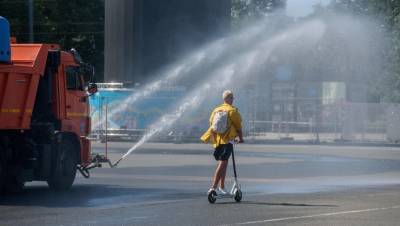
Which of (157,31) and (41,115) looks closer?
(41,115)

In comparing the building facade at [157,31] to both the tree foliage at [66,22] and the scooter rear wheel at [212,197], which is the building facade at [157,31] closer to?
the tree foliage at [66,22]

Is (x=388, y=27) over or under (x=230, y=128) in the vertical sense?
over

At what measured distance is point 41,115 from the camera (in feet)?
61.6

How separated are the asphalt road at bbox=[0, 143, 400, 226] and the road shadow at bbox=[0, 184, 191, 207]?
1 cm

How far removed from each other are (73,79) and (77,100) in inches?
16.9

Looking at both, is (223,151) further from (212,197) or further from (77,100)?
(77,100)

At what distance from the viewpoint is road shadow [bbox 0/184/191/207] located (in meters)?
16.5

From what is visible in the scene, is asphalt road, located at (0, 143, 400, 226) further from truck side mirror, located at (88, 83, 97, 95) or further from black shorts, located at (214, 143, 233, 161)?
truck side mirror, located at (88, 83, 97, 95)

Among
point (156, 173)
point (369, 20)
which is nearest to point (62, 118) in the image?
point (156, 173)

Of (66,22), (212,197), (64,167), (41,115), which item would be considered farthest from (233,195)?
(66,22)

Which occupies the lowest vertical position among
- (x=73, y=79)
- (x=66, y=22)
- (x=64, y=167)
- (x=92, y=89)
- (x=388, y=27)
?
(x=64, y=167)

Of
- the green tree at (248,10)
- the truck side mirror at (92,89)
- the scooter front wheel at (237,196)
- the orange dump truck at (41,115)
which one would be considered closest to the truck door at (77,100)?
the orange dump truck at (41,115)

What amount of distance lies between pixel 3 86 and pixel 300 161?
15.3m

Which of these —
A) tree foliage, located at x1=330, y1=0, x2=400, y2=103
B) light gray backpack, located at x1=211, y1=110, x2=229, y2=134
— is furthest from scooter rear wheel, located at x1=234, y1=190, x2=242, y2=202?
tree foliage, located at x1=330, y1=0, x2=400, y2=103
